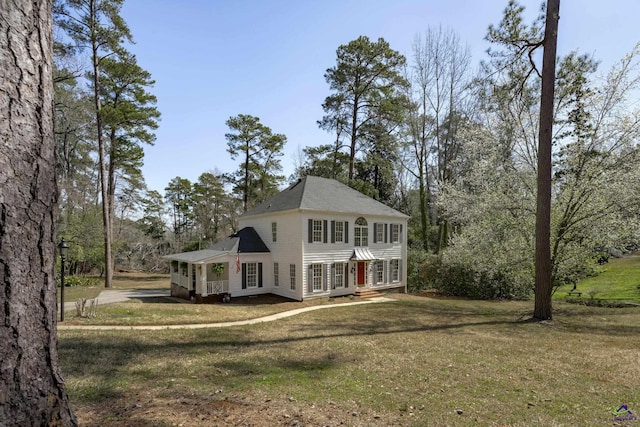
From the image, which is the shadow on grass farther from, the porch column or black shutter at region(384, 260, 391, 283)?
black shutter at region(384, 260, 391, 283)

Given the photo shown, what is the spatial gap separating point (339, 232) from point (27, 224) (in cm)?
1788

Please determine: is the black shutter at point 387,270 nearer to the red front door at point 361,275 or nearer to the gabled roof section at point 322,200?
the red front door at point 361,275

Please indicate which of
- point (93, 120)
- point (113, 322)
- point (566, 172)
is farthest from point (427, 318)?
point (93, 120)

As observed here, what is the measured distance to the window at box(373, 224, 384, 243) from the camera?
2169 cm

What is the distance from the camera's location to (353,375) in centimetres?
617

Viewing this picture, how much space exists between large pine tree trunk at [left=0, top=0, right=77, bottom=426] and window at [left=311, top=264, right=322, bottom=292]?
16271 mm

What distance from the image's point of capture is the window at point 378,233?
71.2ft

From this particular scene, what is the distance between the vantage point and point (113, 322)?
10852 mm

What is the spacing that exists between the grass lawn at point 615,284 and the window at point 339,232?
14.1 m

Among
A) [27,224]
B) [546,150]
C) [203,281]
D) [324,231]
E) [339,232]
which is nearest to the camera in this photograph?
[27,224]

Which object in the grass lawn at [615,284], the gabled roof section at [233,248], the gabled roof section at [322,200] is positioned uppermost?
the gabled roof section at [322,200]

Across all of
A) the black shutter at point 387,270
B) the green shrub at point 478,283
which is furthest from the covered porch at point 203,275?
the green shrub at point 478,283

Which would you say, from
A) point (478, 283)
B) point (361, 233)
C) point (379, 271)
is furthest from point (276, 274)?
point (478, 283)

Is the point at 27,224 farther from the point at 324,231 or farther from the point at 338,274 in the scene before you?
the point at 338,274
